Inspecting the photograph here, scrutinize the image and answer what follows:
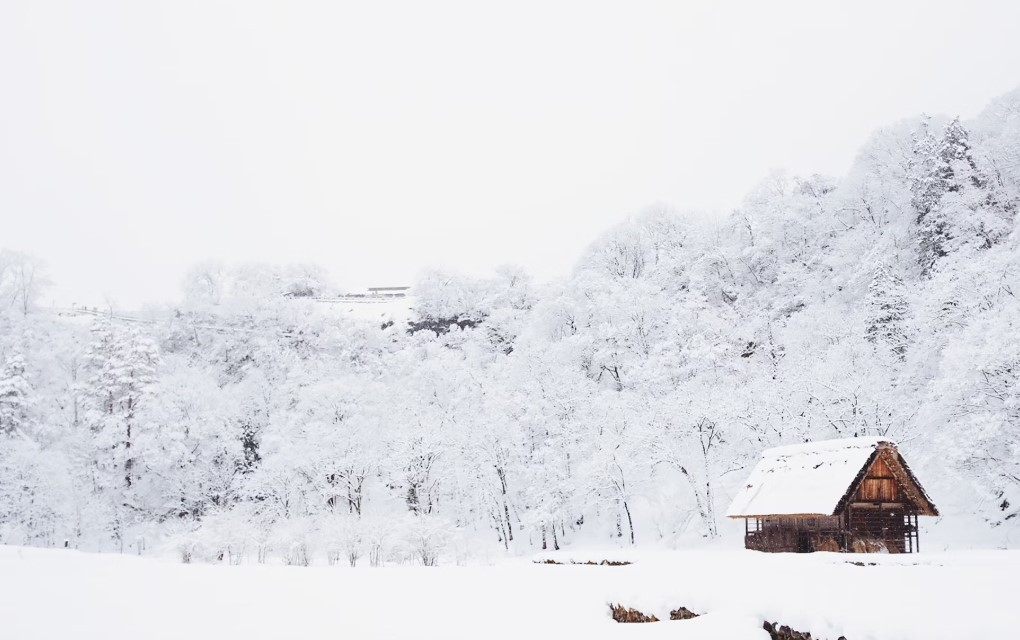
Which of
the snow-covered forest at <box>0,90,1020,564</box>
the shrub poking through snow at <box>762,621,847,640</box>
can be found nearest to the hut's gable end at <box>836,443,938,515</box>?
the snow-covered forest at <box>0,90,1020,564</box>

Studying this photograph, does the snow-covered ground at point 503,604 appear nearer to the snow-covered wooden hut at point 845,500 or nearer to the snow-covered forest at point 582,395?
the snow-covered wooden hut at point 845,500

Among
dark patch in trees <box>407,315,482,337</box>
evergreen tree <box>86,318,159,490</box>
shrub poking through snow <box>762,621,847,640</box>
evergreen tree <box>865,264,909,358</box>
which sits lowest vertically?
shrub poking through snow <box>762,621,847,640</box>

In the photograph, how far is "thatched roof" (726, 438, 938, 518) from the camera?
2742cm

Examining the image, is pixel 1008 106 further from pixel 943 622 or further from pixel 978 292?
pixel 943 622

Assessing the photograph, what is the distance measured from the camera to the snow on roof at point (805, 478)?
27.6 metres

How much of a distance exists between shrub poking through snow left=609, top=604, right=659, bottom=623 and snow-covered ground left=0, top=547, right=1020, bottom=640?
146 millimetres

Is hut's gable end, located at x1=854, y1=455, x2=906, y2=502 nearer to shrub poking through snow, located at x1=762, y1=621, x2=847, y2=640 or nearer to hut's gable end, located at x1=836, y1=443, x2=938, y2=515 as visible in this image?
hut's gable end, located at x1=836, y1=443, x2=938, y2=515

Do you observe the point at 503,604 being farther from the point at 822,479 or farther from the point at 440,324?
the point at 440,324

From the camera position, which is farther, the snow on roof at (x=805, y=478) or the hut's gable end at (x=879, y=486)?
the hut's gable end at (x=879, y=486)

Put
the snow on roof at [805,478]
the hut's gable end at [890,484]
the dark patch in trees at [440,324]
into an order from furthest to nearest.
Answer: the dark patch in trees at [440,324], the hut's gable end at [890,484], the snow on roof at [805,478]

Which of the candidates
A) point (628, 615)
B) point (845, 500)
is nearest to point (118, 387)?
point (628, 615)

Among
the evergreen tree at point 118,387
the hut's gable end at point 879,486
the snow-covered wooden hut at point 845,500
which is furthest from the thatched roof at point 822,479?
the evergreen tree at point 118,387

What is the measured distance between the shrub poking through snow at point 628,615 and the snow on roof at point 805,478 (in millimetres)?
16273

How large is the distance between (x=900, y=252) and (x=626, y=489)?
26525 millimetres
